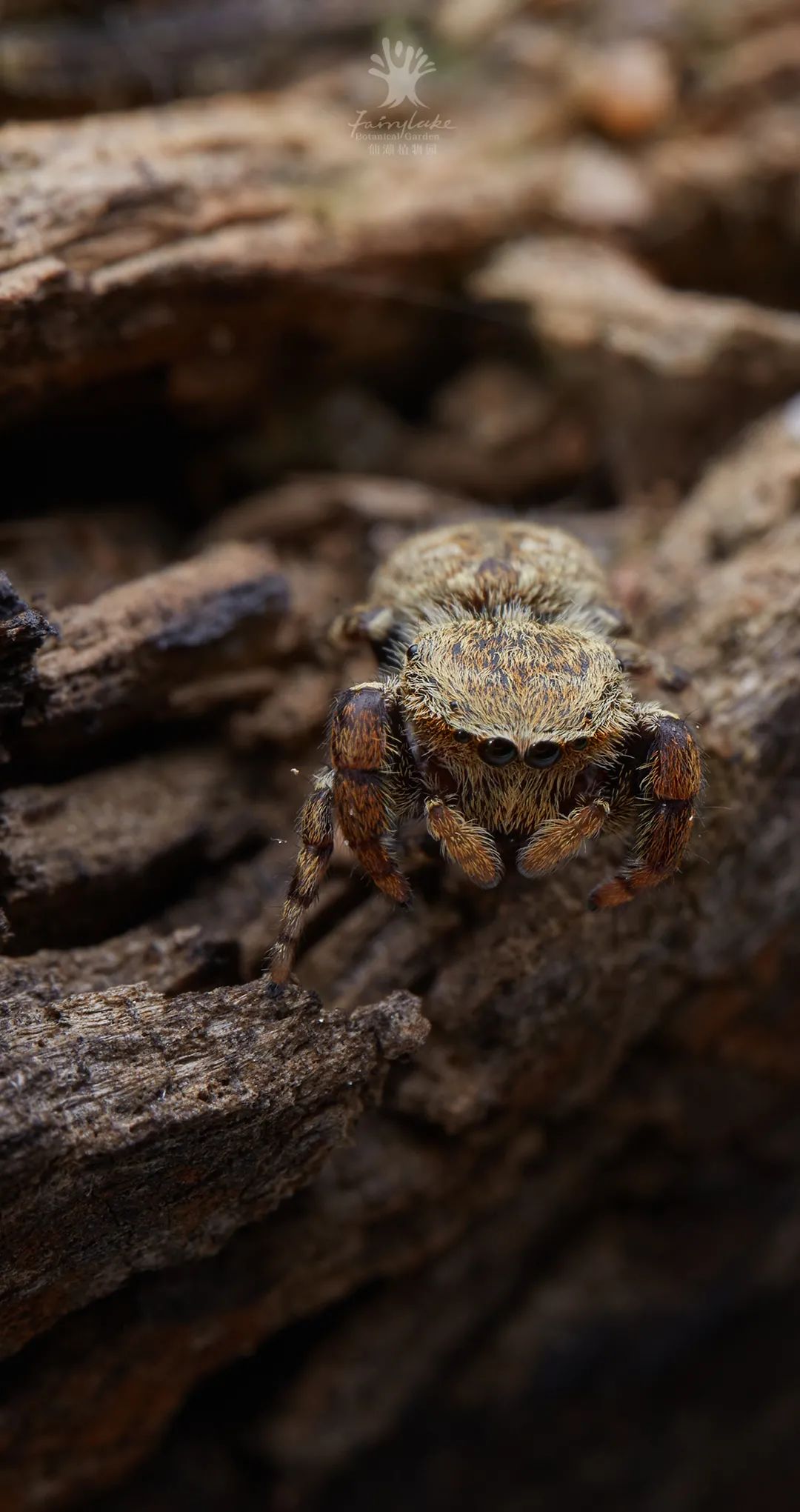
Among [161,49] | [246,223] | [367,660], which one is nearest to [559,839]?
[367,660]

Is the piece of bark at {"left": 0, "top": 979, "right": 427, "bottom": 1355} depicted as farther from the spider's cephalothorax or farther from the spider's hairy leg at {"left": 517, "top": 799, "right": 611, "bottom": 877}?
the spider's hairy leg at {"left": 517, "top": 799, "right": 611, "bottom": 877}

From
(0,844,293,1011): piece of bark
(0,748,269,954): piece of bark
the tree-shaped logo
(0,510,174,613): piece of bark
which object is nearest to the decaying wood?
the tree-shaped logo

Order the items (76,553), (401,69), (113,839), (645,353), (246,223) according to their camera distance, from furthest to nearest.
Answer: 1. (401,69)
2. (645,353)
3. (246,223)
4. (76,553)
5. (113,839)

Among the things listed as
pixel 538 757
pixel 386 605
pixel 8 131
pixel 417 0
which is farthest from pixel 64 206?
pixel 417 0

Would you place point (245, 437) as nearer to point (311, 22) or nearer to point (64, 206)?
point (64, 206)

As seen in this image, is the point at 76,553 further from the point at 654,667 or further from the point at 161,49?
the point at 161,49

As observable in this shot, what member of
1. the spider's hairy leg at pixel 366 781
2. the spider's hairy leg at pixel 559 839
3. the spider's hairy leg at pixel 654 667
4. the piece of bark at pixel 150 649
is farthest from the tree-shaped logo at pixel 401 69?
the spider's hairy leg at pixel 559 839

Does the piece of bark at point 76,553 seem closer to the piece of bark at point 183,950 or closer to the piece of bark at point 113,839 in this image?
the piece of bark at point 113,839
